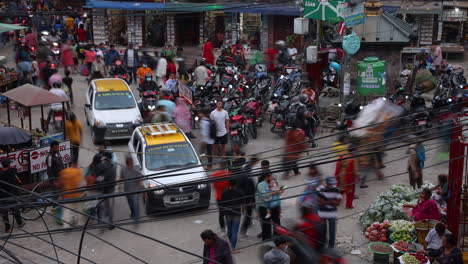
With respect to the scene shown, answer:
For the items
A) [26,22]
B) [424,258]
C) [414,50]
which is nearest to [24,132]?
[424,258]

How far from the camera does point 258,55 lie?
26828 millimetres

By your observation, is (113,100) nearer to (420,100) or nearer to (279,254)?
(420,100)

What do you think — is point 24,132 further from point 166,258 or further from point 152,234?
point 166,258

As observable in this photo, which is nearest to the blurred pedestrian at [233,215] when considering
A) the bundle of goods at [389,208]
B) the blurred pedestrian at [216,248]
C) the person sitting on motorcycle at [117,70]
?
the blurred pedestrian at [216,248]

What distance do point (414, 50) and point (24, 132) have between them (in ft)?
52.4

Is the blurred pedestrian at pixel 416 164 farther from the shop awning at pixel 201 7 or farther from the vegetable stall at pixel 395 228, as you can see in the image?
the shop awning at pixel 201 7

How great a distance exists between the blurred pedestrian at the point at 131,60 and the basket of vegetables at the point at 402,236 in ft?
53.4

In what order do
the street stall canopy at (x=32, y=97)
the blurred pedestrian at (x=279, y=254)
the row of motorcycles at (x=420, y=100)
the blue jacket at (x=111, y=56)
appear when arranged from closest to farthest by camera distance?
the blurred pedestrian at (x=279, y=254)
the street stall canopy at (x=32, y=97)
the row of motorcycles at (x=420, y=100)
the blue jacket at (x=111, y=56)

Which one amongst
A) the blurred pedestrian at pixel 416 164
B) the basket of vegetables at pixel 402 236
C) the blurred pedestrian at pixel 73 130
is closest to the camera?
the basket of vegetables at pixel 402 236

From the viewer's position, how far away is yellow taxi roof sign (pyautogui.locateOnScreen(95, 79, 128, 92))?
19.2 m

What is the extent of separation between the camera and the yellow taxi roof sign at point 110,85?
756 inches

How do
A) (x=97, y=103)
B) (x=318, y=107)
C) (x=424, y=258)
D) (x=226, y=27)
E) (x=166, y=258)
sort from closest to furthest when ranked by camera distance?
(x=424, y=258) → (x=166, y=258) → (x=97, y=103) → (x=318, y=107) → (x=226, y=27)

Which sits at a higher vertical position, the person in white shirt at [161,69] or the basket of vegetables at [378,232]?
the person in white shirt at [161,69]

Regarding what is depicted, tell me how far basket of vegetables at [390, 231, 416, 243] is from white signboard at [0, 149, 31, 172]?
7.87m
